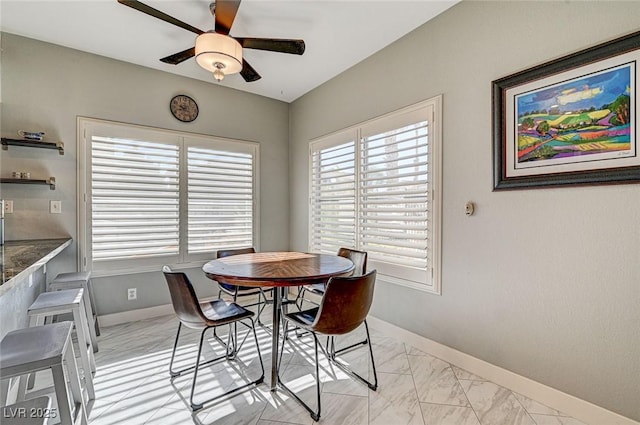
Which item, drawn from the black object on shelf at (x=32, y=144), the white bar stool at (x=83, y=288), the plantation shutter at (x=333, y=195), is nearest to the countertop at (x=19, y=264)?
the white bar stool at (x=83, y=288)

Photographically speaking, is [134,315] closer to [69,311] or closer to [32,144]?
[69,311]

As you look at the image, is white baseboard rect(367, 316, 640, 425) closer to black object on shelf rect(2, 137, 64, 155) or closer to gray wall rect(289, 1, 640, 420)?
gray wall rect(289, 1, 640, 420)

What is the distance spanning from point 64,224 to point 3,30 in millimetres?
1789

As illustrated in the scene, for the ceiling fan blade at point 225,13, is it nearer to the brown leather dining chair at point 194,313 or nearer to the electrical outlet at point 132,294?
the brown leather dining chair at point 194,313

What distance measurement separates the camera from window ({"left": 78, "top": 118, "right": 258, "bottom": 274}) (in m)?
2.98

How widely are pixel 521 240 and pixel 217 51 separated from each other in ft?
7.87

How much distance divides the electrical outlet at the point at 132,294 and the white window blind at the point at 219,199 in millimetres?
712

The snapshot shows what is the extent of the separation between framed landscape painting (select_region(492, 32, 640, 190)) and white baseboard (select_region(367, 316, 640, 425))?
1.28 meters

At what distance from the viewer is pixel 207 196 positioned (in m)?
3.63

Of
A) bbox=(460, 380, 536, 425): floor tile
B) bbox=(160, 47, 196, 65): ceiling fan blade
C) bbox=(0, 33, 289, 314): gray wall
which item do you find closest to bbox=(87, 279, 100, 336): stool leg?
bbox=(0, 33, 289, 314): gray wall

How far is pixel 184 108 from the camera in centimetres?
346

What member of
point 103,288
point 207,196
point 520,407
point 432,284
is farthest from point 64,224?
point 520,407

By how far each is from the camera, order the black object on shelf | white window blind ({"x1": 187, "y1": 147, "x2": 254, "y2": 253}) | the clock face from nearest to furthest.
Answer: the black object on shelf
the clock face
white window blind ({"x1": 187, "y1": 147, "x2": 254, "y2": 253})

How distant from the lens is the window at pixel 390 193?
2469mm
